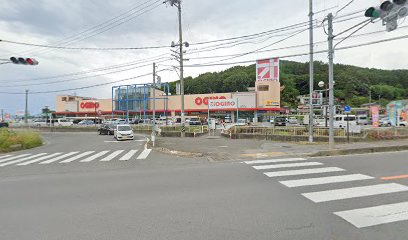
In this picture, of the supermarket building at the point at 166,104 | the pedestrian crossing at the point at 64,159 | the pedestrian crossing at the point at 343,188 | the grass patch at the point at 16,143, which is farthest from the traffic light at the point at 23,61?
the supermarket building at the point at 166,104

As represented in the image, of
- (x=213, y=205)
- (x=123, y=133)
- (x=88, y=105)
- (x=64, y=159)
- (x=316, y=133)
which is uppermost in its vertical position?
(x=88, y=105)

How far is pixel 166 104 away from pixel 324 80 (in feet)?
171

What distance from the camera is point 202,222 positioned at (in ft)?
13.2

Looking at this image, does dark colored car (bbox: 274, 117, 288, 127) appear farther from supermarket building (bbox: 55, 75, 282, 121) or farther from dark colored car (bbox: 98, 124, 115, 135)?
dark colored car (bbox: 98, 124, 115, 135)

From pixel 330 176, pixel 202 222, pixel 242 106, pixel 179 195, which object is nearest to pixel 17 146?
pixel 179 195

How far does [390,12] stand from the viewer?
7789 millimetres

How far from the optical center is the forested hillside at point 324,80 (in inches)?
3201

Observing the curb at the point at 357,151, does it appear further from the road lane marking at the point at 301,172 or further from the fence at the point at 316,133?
the road lane marking at the point at 301,172

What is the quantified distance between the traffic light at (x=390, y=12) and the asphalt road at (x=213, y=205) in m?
5.00

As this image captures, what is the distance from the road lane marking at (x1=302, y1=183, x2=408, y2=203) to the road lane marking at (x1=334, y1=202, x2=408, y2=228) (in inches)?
24.9

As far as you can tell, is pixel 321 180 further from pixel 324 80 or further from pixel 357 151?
pixel 324 80

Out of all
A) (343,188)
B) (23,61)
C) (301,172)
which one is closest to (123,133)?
(23,61)

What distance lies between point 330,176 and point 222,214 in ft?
13.5

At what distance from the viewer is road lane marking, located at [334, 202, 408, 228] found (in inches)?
153
